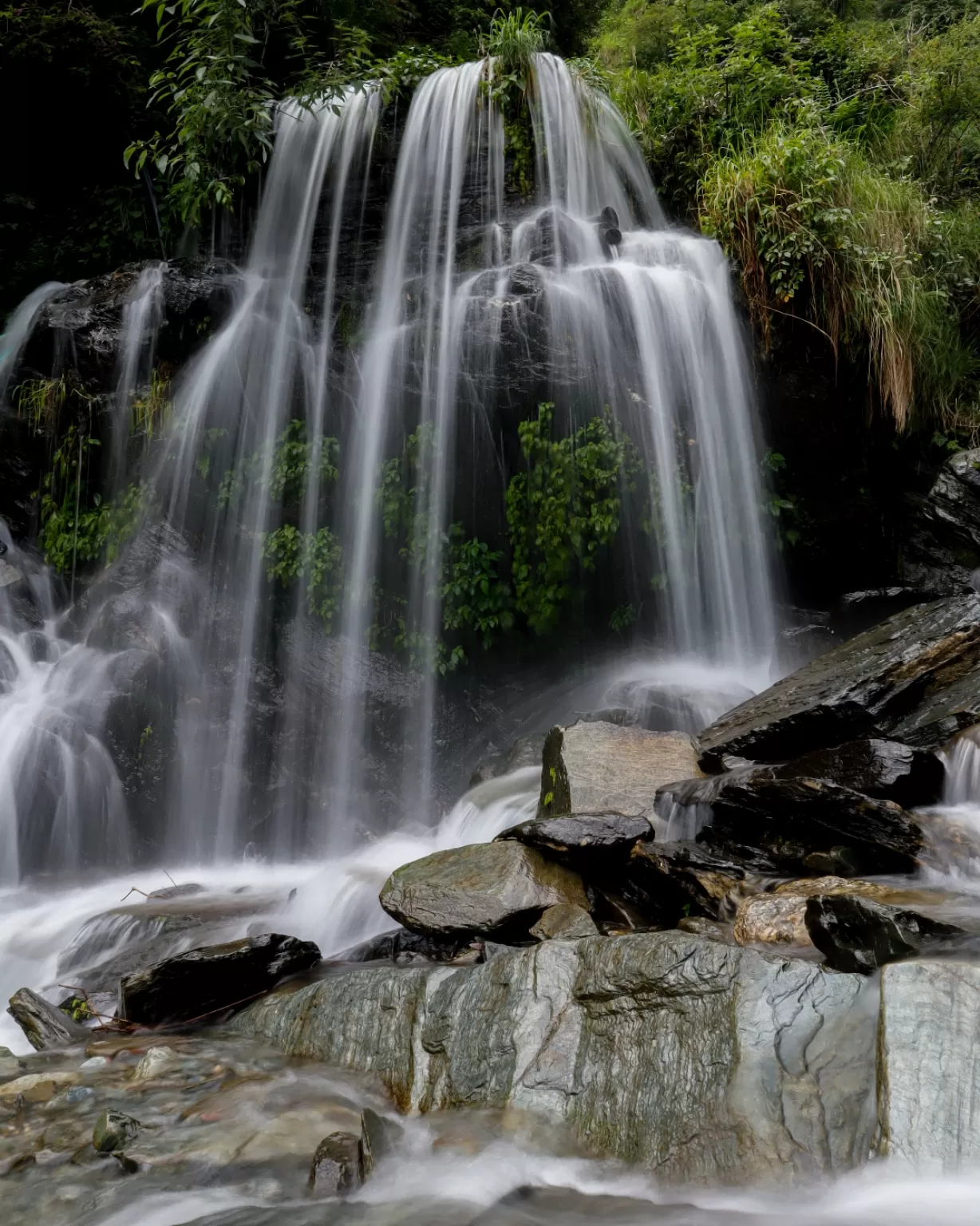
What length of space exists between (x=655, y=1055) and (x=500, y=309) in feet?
23.0

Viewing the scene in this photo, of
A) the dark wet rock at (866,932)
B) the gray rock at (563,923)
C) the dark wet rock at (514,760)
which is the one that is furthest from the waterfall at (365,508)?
the dark wet rock at (866,932)

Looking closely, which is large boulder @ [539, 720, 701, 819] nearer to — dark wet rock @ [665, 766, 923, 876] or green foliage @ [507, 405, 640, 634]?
Answer: dark wet rock @ [665, 766, 923, 876]

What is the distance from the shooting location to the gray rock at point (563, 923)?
12.3ft

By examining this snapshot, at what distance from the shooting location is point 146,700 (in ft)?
27.0

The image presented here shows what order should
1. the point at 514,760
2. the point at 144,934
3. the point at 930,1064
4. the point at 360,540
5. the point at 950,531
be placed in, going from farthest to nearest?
the point at 360,540
the point at 950,531
the point at 514,760
the point at 144,934
the point at 930,1064

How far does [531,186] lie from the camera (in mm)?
9961

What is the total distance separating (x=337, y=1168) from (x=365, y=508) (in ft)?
21.4

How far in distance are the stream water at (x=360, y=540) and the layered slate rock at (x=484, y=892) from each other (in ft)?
→ 4.12

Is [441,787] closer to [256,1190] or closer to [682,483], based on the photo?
[682,483]

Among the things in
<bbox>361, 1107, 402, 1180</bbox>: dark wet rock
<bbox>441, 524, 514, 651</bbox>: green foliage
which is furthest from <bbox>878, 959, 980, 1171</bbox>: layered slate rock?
<bbox>441, 524, 514, 651</bbox>: green foliage

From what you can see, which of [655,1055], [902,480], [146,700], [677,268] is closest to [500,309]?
[677,268]

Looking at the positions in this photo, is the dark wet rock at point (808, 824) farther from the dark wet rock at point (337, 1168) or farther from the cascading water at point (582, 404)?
the cascading water at point (582, 404)

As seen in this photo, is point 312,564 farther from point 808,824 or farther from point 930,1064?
point 930,1064

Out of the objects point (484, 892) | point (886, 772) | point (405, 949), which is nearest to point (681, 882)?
point (484, 892)
